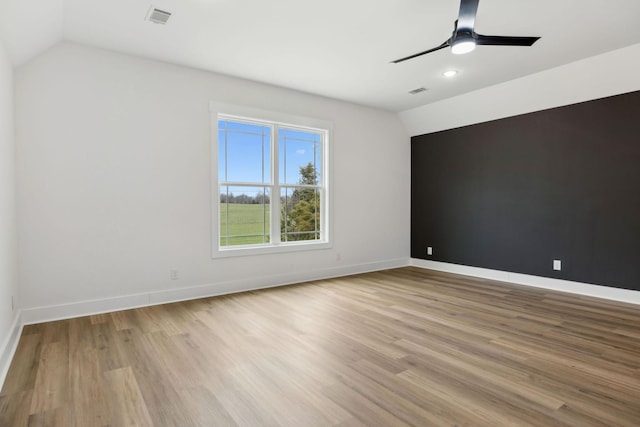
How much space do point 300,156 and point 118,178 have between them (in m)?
2.53

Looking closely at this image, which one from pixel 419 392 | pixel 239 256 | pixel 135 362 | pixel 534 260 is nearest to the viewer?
pixel 419 392

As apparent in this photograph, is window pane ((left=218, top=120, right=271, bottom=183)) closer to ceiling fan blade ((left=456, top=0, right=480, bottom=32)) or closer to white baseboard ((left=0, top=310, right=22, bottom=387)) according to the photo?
white baseboard ((left=0, top=310, right=22, bottom=387))

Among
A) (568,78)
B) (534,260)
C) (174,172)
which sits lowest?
(534,260)

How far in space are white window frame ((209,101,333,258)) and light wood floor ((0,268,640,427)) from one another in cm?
93

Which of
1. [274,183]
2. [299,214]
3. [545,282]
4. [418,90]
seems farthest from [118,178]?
[545,282]

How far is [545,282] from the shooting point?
479cm

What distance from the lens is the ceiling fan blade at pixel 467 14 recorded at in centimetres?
250

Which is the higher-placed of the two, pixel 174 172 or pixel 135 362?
pixel 174 172

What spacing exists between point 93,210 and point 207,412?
2.70 metres

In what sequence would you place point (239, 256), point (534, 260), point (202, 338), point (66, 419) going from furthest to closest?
point (534, 260) → point (239, 256) → point (202, 338) → point (66, 419)

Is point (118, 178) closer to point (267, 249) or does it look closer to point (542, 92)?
point (267, 249)

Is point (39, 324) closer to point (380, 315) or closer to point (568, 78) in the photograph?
point (380, 315)

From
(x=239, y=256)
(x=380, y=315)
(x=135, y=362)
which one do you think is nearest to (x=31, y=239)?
(x=135, y=362)

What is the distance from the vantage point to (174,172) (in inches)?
161
